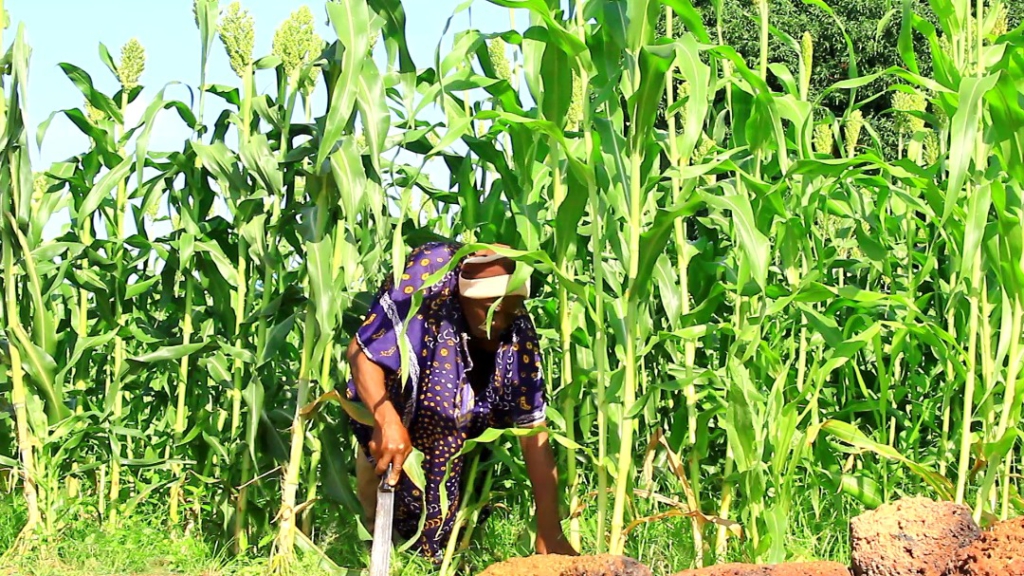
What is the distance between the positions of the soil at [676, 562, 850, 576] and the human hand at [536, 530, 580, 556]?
1.00m

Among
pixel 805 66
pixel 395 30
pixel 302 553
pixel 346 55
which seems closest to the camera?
pixel 346 55

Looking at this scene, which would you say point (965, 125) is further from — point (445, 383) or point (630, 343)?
point (445, 383)

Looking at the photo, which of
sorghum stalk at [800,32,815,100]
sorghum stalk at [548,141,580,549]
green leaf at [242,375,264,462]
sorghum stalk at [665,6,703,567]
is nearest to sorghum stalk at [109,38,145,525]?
green leaf at [242,375,264,462]

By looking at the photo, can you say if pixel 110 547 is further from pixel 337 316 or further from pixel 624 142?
pixel 624 142

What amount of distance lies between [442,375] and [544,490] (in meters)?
0.49

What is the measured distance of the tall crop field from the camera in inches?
116

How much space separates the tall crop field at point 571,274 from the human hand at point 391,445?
1.09ft

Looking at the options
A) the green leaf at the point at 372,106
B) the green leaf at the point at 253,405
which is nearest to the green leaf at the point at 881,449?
the green leaf at the point at 372,106

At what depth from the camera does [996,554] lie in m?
2.17

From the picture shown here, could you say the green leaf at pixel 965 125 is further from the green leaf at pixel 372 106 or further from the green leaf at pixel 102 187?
the green leaf at pixel 102 187

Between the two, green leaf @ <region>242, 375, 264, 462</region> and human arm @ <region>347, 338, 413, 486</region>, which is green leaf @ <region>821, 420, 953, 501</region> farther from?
green leaf @ <region>242, 375, 264, 462</region>

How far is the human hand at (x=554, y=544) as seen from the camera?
334 cm

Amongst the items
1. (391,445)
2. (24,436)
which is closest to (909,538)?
(391,445)

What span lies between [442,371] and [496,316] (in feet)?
0.90
